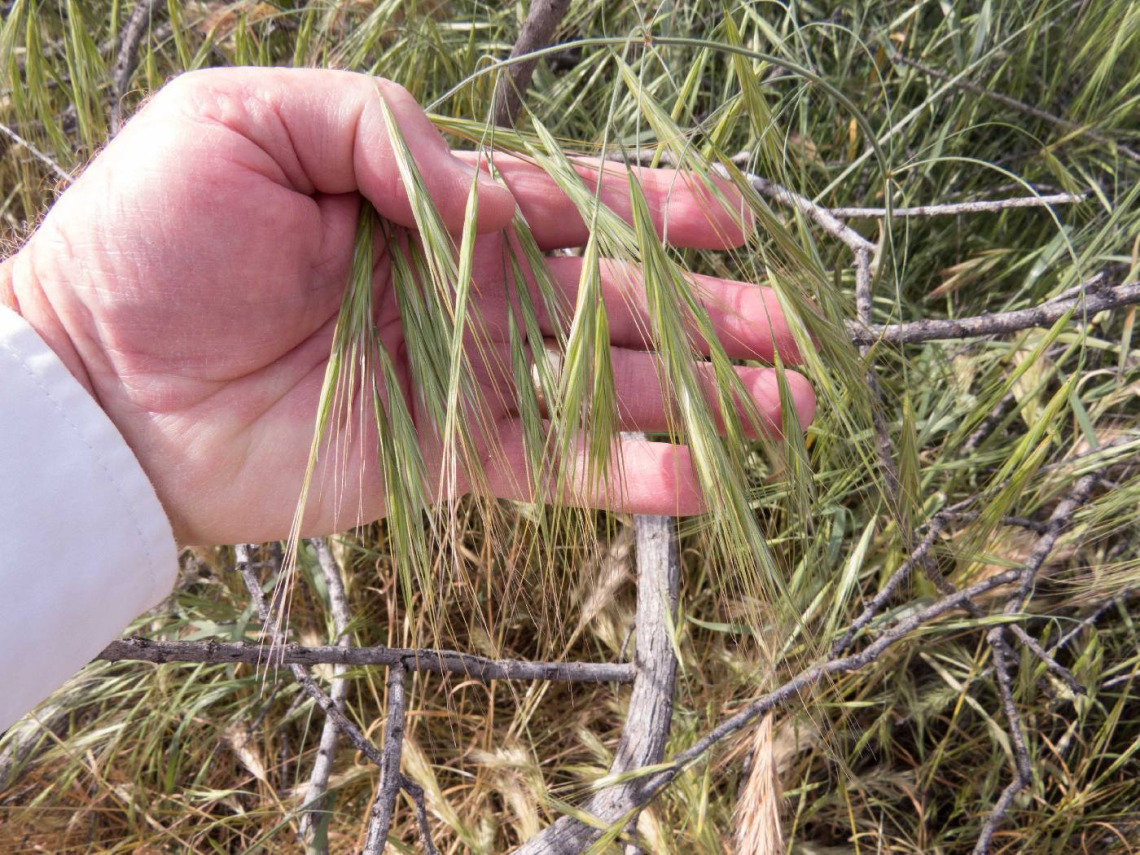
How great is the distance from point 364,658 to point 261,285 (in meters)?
0.35

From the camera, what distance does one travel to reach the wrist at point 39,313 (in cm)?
76

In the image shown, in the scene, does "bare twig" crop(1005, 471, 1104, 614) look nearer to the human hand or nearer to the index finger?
the human hand

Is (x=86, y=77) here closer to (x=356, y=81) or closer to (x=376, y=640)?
(x=356, y=81)

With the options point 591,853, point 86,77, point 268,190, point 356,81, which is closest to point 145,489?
point 268,190

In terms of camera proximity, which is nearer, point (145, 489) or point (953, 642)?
point (145, 489)

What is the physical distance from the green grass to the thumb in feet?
0.74

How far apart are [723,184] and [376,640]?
763 millimetres

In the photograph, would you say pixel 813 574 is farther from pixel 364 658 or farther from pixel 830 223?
pixel 364 658

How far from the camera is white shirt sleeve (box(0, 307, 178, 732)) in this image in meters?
0.69

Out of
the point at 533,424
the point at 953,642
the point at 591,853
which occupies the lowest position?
the point at 953,642

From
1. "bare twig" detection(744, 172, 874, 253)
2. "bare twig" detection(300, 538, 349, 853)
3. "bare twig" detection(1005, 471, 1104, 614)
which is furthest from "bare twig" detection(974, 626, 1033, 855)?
"bare twig" detection(300, 538, 349, 853)

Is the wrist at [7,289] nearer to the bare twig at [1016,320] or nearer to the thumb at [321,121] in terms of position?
the thumb at [321,121]

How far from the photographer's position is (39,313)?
2.53ft

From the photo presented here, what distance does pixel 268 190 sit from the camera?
71 cm
